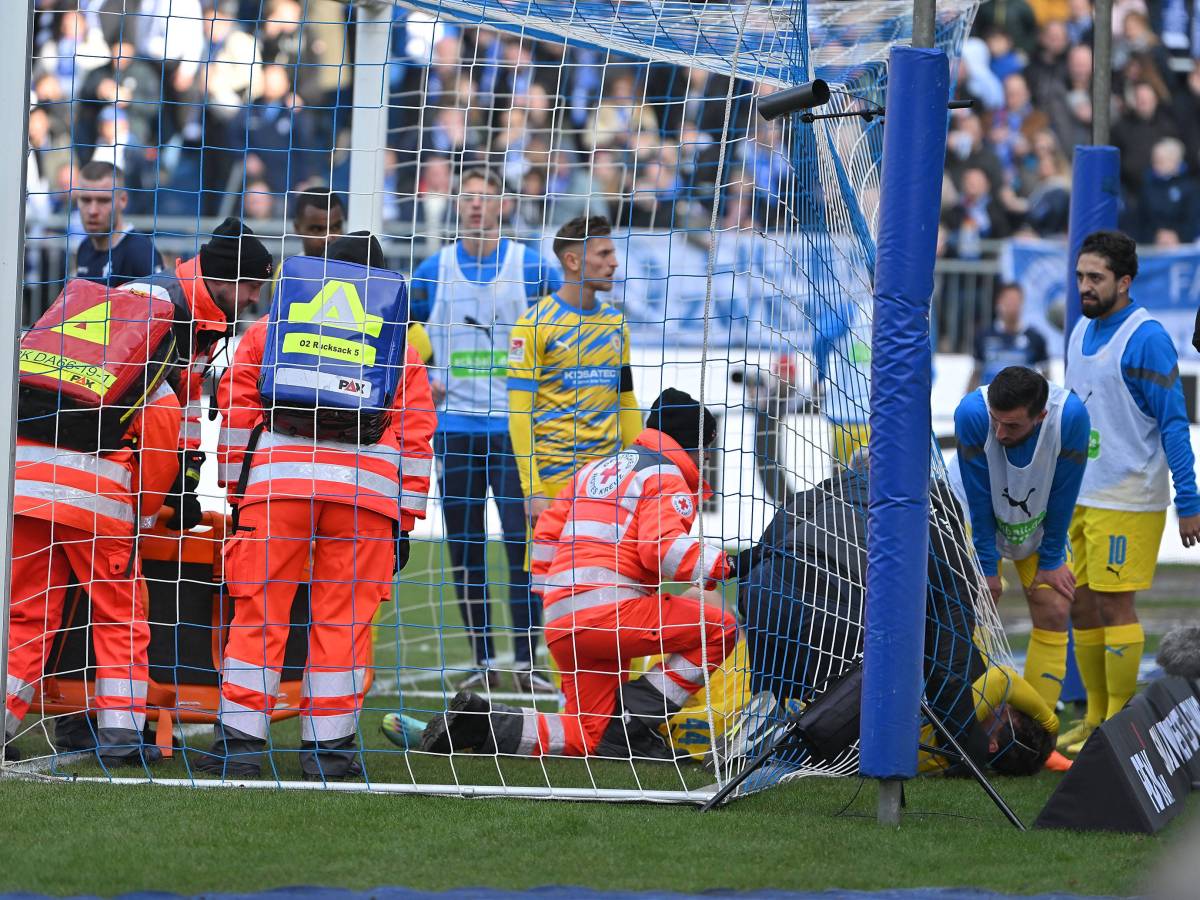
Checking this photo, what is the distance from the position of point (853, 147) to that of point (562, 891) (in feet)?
12.7

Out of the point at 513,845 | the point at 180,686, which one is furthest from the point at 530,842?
the point at 180,686

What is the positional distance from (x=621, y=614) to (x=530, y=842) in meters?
1.47

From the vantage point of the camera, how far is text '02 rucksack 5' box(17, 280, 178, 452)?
5457mm

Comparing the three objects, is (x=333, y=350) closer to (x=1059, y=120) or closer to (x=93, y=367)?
(x=93, y=367)

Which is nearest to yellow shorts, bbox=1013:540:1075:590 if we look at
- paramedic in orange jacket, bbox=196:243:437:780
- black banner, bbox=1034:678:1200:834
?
black banner, bbox=1034:678:1200:834

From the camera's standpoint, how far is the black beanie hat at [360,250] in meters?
5.66

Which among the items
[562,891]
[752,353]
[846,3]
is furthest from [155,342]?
[752,353]

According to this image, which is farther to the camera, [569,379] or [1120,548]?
→ [569,379]

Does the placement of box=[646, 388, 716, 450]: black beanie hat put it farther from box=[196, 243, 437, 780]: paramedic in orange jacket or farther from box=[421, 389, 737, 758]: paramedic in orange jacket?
box=[196, 243, 437, 780]: paramedic in orange jacket

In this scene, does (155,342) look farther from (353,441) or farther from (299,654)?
(299,654)

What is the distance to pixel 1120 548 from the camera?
6473 mm

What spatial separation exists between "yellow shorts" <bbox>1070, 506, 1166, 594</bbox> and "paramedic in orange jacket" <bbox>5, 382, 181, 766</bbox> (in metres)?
3.60

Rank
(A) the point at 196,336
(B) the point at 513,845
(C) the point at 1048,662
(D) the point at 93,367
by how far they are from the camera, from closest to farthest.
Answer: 1. (B) the point at 513,845
2. (D) the point at 93,367
3. (A) the point at 196,336
4. (C) the point at 1048,662

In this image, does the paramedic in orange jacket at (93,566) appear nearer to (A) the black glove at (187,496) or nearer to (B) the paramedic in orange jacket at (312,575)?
(A) the black glove at (187,496)
